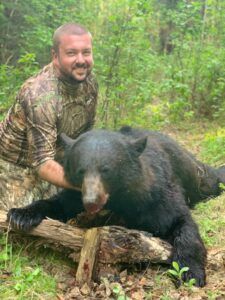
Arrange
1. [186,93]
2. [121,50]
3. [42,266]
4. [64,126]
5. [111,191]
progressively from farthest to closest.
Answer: [186,93]
[121,50]
[64,126]
[42,266]
[111,191]

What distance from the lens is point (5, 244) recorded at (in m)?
4.09

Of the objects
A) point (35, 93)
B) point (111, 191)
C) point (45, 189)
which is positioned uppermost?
point (35, 93)

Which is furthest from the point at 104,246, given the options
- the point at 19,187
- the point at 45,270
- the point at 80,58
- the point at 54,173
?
the point at 80,58

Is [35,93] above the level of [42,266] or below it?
above

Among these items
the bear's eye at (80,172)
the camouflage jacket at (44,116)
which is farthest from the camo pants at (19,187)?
the bear's eye at (80,172)

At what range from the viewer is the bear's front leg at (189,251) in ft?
12.2

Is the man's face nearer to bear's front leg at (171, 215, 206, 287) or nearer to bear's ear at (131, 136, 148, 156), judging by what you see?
bear's ear at (131, 136, 148, 156)

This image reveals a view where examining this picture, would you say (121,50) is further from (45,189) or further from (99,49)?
(45,189)

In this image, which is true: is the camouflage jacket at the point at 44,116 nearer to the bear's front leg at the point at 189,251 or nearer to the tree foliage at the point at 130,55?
the bear's front leg at the point at 189,251

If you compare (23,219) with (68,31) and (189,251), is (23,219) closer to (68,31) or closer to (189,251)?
(189,251)

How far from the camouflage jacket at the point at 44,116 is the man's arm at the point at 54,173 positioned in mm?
99

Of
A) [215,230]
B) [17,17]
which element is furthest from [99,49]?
[215,230]

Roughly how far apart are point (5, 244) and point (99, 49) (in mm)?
4961

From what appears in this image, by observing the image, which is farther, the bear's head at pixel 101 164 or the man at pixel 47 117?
the man at pixel 47 117
